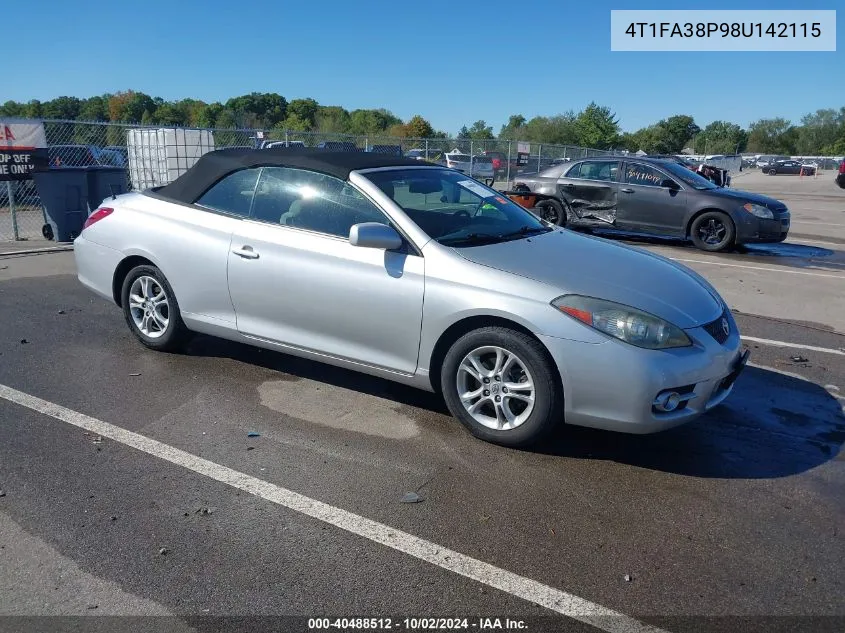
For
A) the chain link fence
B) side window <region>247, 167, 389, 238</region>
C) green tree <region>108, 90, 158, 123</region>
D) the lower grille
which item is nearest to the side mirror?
side window <region>247, 167, 389, 238</region>

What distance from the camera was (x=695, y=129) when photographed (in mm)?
119562

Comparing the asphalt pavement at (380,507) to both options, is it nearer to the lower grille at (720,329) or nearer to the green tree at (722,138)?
the lower grille at (720,329)

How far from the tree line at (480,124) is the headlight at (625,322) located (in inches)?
2212

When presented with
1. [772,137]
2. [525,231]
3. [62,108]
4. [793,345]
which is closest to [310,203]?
[525,231]

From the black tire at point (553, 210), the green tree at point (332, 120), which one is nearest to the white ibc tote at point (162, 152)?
the black tire at point (553, 210)

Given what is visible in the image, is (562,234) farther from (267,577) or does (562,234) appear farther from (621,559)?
(267,577)

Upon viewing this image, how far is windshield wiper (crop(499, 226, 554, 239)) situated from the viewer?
4789 millimetres

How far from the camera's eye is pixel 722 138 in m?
111

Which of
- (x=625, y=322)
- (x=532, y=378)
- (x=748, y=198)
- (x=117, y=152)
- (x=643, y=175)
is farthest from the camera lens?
(x=117, y=152)

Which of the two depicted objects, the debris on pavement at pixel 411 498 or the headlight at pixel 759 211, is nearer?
the debris on pavement at pixel 411 498

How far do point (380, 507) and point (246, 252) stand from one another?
2.19m

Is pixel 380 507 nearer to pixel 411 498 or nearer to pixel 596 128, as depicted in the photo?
pixel 411 498

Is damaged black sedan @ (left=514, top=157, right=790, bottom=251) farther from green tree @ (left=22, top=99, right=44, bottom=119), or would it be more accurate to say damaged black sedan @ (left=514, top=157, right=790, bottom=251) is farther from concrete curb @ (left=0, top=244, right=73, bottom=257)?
green tree @ (left=22, top=99, right=44, bottom=119)

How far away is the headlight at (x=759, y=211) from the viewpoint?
37.7 feet
